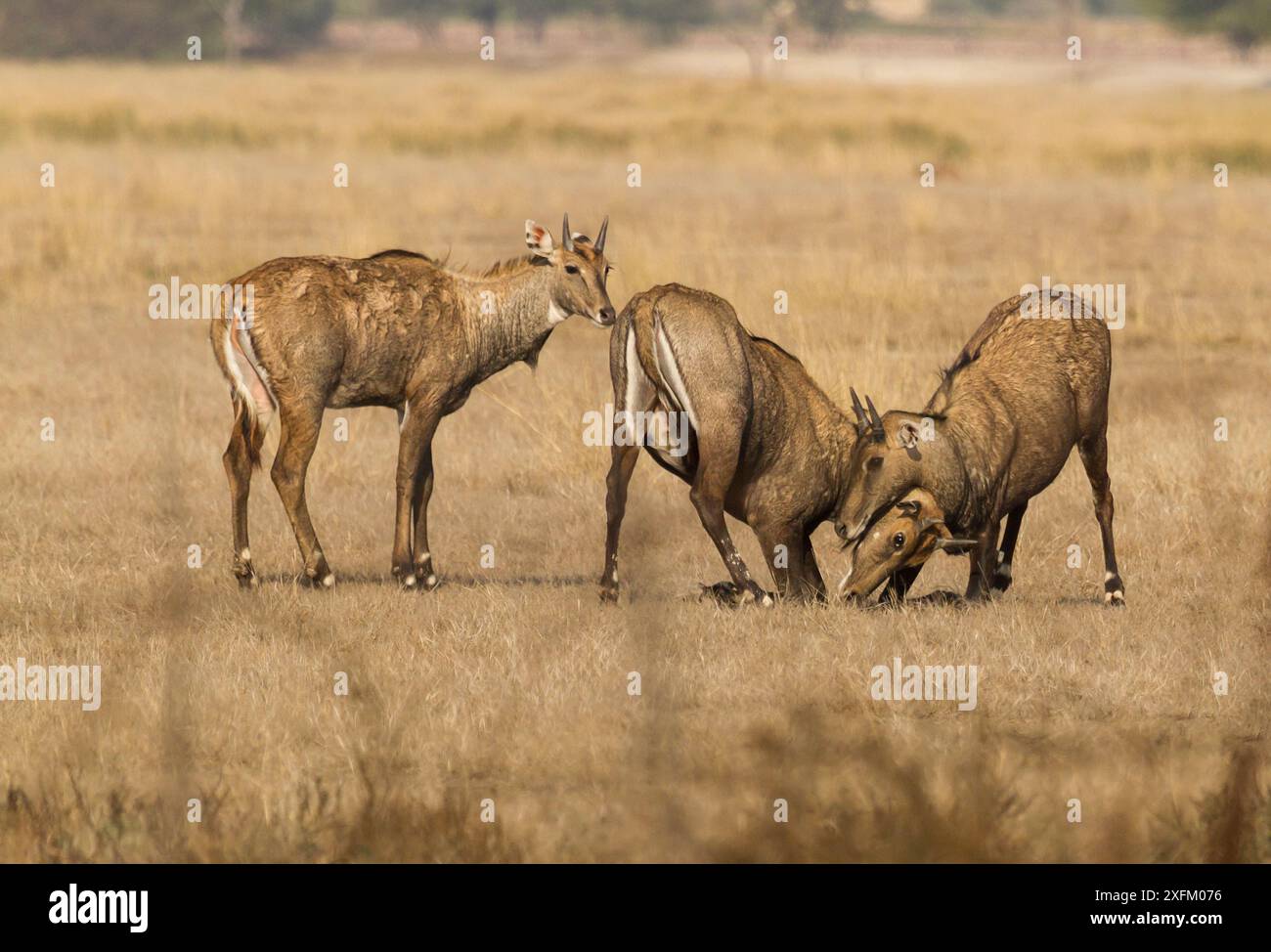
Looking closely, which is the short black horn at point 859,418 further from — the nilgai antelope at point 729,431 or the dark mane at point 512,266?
the dark mane at point 512,266

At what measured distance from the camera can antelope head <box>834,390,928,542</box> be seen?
7965mm

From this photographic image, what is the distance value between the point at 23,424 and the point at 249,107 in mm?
27962

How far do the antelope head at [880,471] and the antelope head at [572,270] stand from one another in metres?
1.38

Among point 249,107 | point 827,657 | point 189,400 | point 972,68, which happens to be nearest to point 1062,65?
point 972,68

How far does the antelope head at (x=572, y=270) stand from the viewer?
8703 millimetres

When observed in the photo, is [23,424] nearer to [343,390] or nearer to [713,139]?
[343,390]

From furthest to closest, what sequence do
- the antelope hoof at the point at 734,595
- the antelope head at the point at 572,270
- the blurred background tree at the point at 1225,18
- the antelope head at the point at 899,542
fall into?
1. the blurred background tree at the point at 1225,18
2. the antelope head at the point at 572,270
3. the antelope hoof at the point at 734,595
4. the antelope head at the point at 899,542

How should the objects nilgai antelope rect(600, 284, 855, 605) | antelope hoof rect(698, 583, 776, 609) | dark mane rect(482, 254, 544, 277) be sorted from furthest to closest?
dark mane rect(482, 254, 544, 277), antelope hoof rect(698, 583, 776, 609), nilgai antelope rect(600, 284, 855, 605)

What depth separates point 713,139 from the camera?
33.0 metres

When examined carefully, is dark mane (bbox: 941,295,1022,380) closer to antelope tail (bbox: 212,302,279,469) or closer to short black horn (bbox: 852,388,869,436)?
short black horn (bbox: 852,388,869,436)

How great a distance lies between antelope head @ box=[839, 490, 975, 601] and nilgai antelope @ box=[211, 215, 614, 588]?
5.12ft

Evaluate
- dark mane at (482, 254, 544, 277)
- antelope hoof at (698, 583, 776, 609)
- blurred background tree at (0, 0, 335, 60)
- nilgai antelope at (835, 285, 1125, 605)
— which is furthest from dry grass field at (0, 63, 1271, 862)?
blurred background tree at (0, 0, 335, 60)

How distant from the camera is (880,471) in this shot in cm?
798

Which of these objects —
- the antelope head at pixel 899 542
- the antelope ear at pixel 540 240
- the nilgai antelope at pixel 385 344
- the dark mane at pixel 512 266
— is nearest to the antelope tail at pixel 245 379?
the nilgai antelope at pixel 385 344
